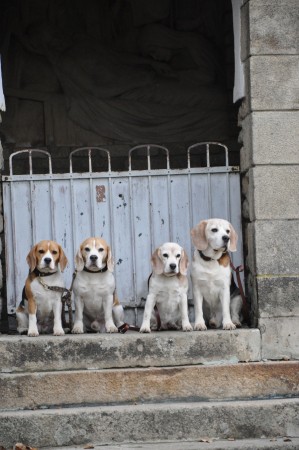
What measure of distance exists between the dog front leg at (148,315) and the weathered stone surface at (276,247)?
97 centimetres

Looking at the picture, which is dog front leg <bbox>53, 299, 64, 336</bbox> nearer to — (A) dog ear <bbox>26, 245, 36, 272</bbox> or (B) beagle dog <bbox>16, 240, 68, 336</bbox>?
→ (B) beagle dog <bbox>16, 240, 68, 336</bbox>

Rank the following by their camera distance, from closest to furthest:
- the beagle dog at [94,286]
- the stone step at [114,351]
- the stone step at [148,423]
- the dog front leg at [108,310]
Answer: the stone step at [148,423] → the stone step at [114,351] → the beagle dog at [94,286] → the dog front leg at [108,310]

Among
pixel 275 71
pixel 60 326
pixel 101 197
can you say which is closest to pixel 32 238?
pixel 101 197

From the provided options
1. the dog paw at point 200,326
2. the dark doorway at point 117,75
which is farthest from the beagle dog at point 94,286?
the dark doorway at point 117,75

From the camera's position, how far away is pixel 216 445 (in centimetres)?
755

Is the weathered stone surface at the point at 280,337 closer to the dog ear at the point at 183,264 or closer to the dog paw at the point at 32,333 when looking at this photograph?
the dog ear at the point at 183,264

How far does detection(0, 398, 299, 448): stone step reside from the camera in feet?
25.3

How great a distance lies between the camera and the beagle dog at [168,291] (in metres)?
8.64

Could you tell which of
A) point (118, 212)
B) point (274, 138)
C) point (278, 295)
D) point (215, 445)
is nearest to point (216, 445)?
point (215, 445)

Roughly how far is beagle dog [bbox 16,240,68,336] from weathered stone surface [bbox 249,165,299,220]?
1796 mm

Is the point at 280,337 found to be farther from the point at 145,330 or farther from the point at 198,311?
the point at 145,330

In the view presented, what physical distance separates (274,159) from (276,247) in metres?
0.77

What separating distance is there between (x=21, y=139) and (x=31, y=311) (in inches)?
121

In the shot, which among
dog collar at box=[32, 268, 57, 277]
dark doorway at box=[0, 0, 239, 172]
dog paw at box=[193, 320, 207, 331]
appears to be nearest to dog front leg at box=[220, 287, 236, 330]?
dog paw at box=[193, 320, 207, 331]
